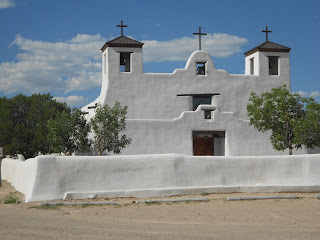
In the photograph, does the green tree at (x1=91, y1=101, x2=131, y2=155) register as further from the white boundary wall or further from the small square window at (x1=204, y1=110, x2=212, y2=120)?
the white boundary wall

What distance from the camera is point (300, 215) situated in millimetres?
12336

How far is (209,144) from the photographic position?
27.5 m

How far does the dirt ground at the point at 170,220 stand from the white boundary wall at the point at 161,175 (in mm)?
689

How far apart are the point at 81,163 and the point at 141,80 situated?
44.5ft

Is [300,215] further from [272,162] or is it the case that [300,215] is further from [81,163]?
[81,163]

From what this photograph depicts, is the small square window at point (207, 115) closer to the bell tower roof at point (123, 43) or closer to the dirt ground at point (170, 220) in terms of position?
the bell tower roof at point (123, 43)

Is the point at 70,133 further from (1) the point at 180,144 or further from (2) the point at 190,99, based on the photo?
(2) the point at 190,99

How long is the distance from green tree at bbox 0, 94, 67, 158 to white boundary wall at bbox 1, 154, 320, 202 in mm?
17470

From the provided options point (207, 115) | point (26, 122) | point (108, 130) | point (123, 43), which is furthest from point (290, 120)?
point (26, 122)

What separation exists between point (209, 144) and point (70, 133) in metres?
8.38

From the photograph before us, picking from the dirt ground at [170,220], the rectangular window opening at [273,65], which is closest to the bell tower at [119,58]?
the rectangular window opening at [273,65]

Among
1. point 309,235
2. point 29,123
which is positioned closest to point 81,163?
point 309,235

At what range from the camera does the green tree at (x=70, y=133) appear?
24.8m

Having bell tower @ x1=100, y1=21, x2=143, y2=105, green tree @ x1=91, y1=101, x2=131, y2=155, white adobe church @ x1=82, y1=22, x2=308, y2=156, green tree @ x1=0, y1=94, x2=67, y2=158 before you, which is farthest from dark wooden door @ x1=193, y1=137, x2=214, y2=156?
green tree @ x1=0, y1=94, x2=67, y2=158
